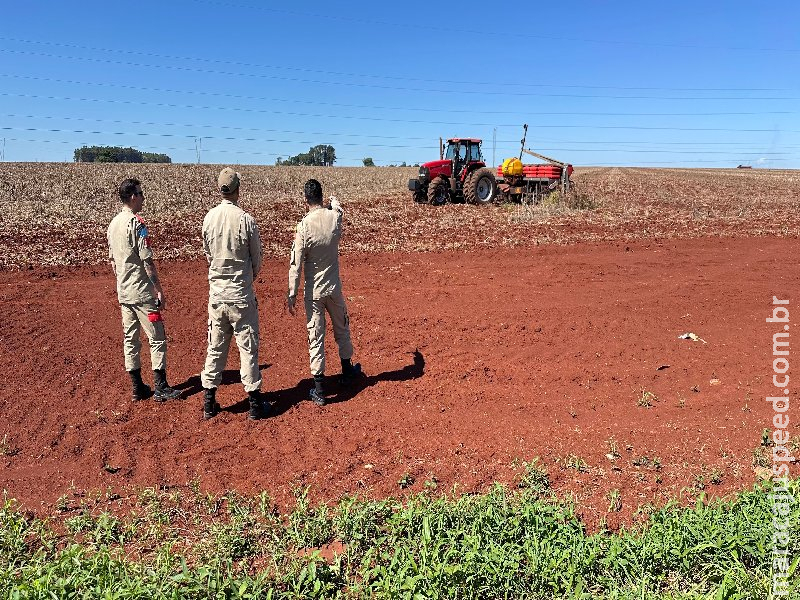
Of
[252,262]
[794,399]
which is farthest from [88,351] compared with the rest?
[794,399]

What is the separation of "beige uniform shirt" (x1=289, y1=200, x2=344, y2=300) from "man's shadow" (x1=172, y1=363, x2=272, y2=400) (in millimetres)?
1006

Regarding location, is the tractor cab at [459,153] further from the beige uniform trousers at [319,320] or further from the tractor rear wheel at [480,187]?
the beige uniform trousers at [319,320]

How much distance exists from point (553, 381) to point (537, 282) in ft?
12.4

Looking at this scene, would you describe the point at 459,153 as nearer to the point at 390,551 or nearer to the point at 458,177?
the point at 458,177

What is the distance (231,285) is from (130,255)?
0.98 m

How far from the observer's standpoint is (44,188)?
22.4 m

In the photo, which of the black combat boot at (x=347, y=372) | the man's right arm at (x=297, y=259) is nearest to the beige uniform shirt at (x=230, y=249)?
the man's right arm at (x=297, y=259)

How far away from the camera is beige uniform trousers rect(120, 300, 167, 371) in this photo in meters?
5.05

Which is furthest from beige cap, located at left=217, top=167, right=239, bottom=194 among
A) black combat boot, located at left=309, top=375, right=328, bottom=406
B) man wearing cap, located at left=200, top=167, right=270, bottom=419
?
black combat boot, located at left=309, top=375, right=328, bottom=406

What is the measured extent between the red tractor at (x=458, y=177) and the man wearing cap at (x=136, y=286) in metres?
15.2

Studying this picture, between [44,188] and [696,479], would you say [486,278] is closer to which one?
[696,479]

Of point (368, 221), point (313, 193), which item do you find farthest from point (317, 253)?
point (368, 221)

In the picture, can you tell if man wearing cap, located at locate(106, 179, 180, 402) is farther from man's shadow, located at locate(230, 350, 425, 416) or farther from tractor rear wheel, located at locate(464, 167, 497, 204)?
tractor rear wheel, located at locate(464, 167, 497, 204)

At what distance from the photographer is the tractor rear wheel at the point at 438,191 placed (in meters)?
19.4
